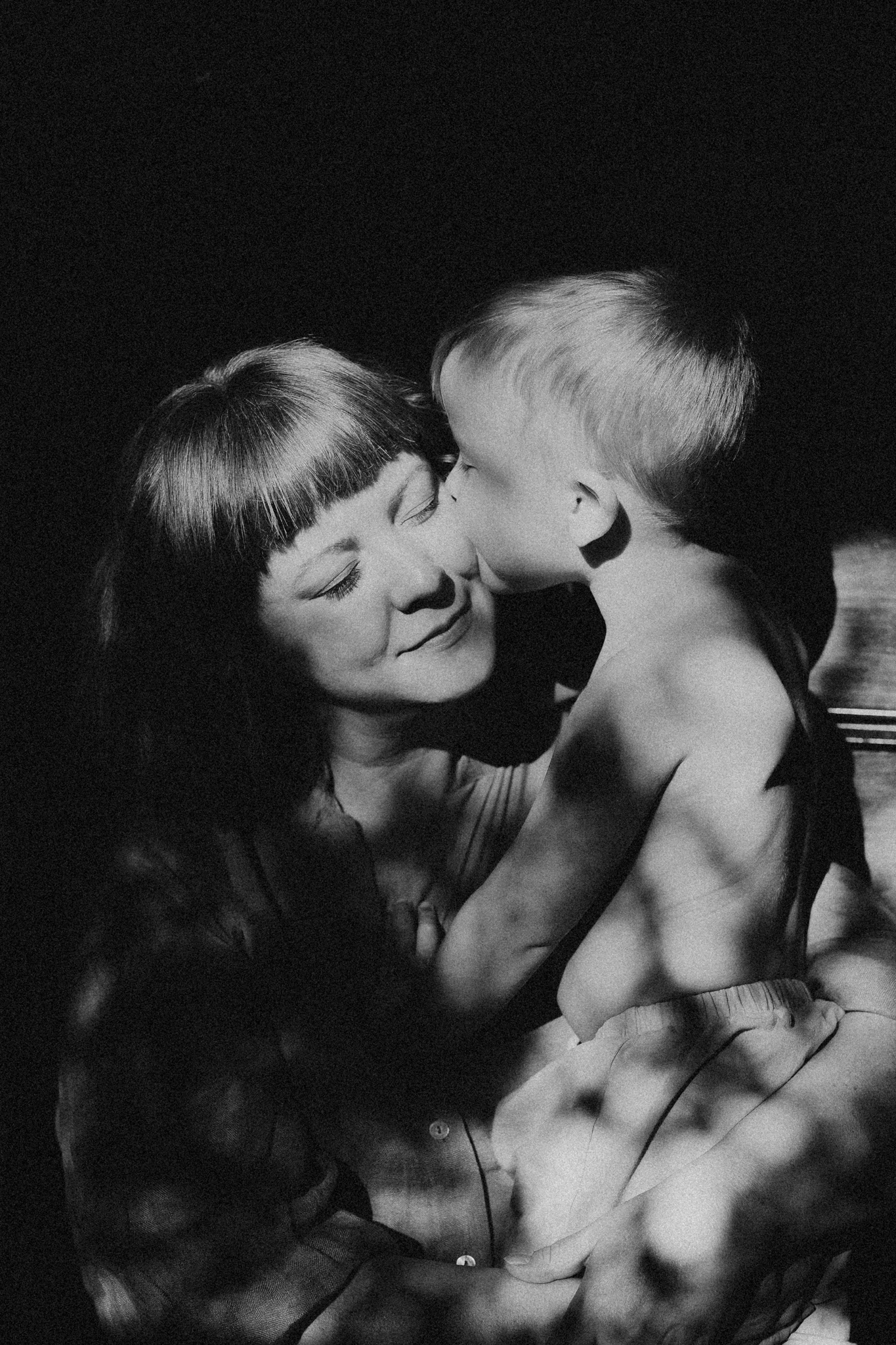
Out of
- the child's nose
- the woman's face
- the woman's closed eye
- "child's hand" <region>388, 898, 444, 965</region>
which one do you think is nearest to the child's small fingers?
"child's hand" <region>388, 898, 444, 965</region>

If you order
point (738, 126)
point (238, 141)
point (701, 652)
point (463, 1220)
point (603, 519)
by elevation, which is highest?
point (238, 141)

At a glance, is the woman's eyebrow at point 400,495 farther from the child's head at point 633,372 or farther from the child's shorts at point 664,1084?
the child's shorts at point 664,1084

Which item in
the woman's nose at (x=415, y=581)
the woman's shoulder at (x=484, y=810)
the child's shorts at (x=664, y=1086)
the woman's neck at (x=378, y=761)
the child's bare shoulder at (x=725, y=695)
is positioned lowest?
the child's shorts at (x=664, y=1086)

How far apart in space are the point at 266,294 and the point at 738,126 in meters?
0.97

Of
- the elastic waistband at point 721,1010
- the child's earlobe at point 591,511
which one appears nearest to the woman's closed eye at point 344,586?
the child's earlobe at point 591,511

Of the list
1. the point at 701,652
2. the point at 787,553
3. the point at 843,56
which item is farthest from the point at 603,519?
the point at 843,56

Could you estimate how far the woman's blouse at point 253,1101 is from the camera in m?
1.88

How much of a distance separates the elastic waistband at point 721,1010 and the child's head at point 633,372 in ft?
2.65

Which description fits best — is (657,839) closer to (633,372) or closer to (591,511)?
(591,511)

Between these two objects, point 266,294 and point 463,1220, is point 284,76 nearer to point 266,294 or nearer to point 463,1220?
point 266,294

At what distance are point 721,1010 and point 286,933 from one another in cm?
76

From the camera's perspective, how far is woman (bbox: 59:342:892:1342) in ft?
6.12

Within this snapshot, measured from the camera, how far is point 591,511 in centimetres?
187

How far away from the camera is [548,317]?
72.2 inches
